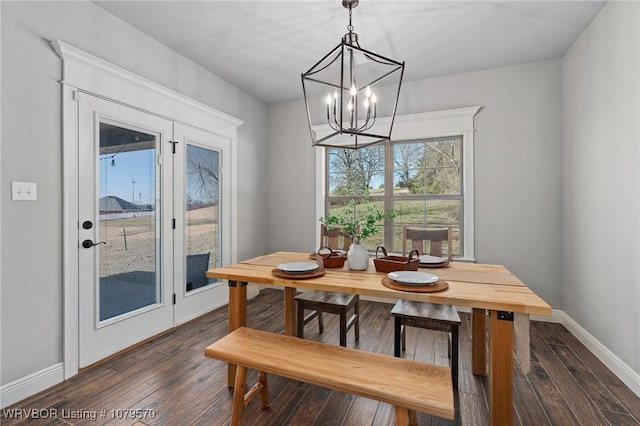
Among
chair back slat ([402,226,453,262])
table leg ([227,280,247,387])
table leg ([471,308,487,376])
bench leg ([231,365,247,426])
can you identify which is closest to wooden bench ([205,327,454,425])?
bench leg ([231,365,247,426])

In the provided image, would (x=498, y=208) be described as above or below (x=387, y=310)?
above

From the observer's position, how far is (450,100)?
3.50 metres

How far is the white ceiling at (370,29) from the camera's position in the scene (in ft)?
7.59

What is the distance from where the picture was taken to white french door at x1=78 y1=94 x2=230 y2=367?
87.9 inches

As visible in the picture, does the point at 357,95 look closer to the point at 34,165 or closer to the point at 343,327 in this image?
the point at 343,327

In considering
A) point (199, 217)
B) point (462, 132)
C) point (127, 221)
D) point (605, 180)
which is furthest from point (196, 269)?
point (605, 180)

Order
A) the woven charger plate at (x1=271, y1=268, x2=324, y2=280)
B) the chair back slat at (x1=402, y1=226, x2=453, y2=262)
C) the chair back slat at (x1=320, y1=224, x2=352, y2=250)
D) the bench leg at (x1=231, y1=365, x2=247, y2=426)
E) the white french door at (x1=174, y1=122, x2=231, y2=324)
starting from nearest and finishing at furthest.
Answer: the bench leg at (x1=231, y1=365, x2=247, y2=426)
the woven charger plate at (x1=271, y1=268, x2=324, y2=280)
the chair back slat at (x1=402, y1=226, x2=453, y2=262)
the chair back slat at (x1=320, y1=224, x2=352, y2=250)
the white french door at (x1=174, y1=122, x2=231, y2=324)

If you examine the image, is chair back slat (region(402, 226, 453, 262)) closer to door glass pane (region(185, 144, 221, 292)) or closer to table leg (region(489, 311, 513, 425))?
table leg (region(489, 311, 513, 425))

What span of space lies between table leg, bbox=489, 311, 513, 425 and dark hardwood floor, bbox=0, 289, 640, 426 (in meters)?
0.28

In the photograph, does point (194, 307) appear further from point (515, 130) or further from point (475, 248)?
point (515, 130)

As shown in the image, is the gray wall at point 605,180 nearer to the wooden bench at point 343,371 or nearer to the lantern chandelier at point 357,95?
the lantern chandelier at point 357,95

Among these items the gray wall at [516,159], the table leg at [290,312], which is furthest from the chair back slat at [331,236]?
the gray wall at [516,159]

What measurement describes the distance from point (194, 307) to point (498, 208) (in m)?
3.51

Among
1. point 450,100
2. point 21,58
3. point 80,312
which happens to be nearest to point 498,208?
point 450,100
